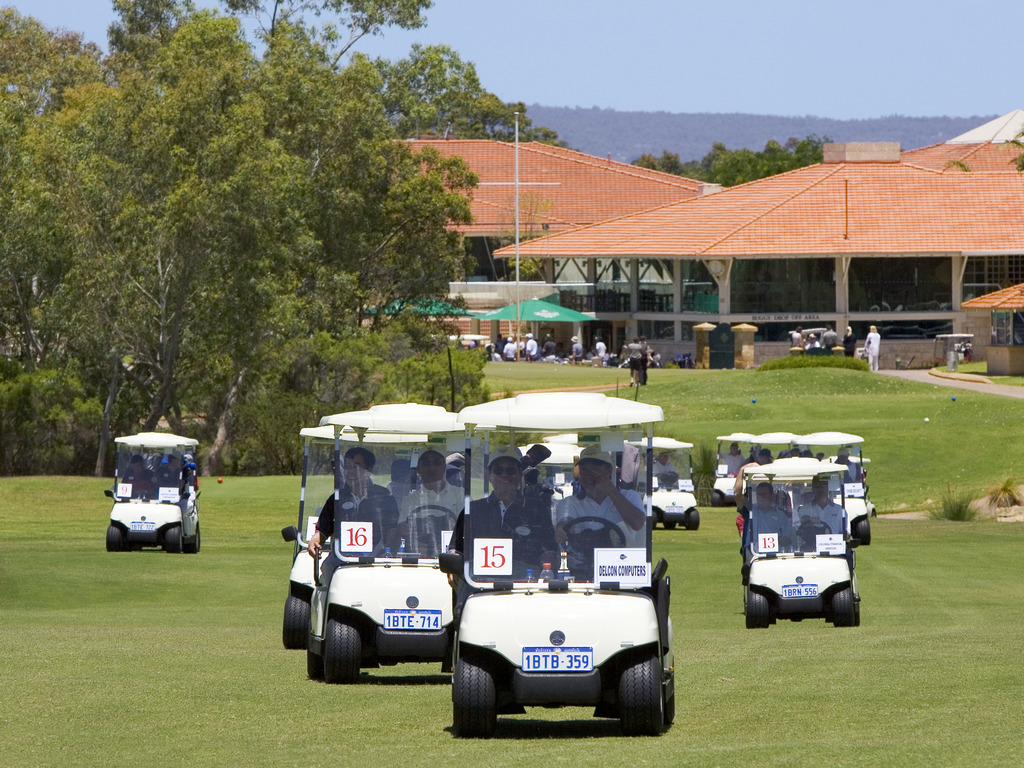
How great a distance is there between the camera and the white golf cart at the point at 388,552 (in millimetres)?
10406

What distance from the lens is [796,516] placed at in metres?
15.4

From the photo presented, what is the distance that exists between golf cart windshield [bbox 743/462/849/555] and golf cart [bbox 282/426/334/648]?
4906mm

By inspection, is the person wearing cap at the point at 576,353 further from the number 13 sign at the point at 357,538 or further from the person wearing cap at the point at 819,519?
the number 13 sign at the point at 357,538

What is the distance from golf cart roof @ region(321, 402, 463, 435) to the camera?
11023 millimetres

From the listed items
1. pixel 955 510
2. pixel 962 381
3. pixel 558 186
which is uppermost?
pixel 558 186

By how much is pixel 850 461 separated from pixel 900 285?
41134mm

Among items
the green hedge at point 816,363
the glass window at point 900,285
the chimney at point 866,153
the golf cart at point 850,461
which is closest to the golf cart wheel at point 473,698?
the golf cart at point 850,461

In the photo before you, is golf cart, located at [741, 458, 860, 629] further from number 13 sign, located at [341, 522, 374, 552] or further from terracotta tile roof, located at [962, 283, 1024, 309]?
terracotta tile roof, located at [962, 283, 1024, 309]

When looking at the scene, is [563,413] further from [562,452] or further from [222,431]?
[222,431]

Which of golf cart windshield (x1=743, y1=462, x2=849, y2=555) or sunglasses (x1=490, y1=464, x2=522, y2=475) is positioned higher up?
sunglasses (x1=490, y1=464, x2=522, y2=475)

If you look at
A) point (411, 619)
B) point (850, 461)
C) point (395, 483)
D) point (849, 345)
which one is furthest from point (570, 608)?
point (849, 345)

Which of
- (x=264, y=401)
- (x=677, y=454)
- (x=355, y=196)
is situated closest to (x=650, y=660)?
(x=677, y=454)

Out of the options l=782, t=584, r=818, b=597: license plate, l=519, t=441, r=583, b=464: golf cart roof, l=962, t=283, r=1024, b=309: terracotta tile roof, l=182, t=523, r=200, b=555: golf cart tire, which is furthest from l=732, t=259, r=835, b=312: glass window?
l=519, t=441, r=583, b=464: golf cart roof

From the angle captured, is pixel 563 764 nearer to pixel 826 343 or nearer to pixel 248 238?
pixel 248 238
